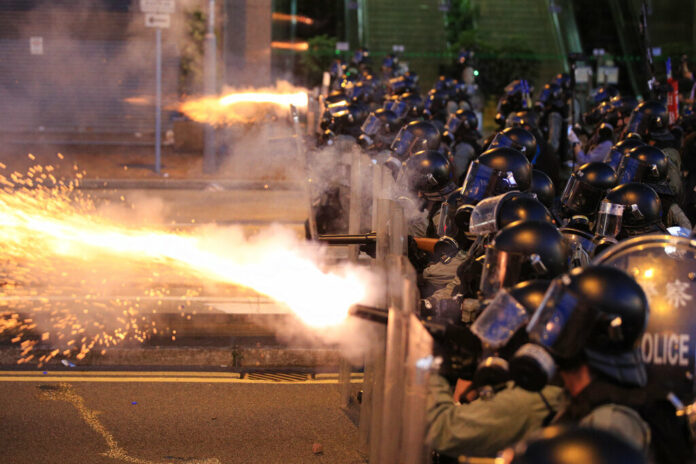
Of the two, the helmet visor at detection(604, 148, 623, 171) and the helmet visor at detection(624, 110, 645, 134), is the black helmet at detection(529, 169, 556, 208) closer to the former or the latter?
the helmet visor at detection(604, 148, 623, 171)

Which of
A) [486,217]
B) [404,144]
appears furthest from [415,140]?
[486,217]

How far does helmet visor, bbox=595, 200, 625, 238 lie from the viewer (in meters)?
5.10

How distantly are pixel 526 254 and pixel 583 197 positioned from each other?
2.63 metres

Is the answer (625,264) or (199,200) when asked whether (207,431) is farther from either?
(199,200)

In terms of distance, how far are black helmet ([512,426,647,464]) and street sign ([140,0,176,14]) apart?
1389cm

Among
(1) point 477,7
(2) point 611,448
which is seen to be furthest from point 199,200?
(1) point 477,7

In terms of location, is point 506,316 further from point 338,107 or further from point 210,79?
point 210,79

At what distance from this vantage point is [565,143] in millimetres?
13836

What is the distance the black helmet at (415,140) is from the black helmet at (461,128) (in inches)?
50.4

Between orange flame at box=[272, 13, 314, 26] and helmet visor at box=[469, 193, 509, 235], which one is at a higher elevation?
orange flame at box=[272, 13, 314, 26]

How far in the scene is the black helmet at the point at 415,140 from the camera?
27.5 ft

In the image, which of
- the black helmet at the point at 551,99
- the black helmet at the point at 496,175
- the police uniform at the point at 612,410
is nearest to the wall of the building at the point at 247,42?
the black helmet at the point at 551,99

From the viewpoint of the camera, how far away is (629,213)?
5.20m

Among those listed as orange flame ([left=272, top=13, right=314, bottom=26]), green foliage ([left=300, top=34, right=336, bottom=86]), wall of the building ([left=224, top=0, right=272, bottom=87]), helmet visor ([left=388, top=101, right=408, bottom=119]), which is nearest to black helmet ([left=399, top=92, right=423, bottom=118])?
helmet visor ([left=388, top=101, right=408, bottom=119])
